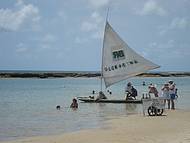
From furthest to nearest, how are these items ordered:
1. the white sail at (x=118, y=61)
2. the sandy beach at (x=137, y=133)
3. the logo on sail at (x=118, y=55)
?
the logo on sail at (x=118, y=55), the white sail at (x=118, y=61), the sandy beach at (x=137, y=133)

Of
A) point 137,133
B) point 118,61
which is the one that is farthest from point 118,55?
point 137,133

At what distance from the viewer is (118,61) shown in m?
30.8

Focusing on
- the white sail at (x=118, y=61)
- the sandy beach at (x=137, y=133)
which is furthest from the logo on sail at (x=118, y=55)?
the sandy beach at (x=137, y=133)

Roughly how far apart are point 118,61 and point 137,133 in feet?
53.2

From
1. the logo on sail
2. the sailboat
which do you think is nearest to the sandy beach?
the sailboat

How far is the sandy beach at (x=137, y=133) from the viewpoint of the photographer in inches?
523

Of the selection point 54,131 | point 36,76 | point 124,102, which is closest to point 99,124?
point 54,131

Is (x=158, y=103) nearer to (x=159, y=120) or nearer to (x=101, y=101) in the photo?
(x=159, y=120)

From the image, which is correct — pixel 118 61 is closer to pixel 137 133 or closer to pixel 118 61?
pixel 118 61

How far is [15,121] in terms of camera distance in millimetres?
21609

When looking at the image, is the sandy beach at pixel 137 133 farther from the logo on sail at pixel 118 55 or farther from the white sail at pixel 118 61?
the logo on sail at pixel 118 55

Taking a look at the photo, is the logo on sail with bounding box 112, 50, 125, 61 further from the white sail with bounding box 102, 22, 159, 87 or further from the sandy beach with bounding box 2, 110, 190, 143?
the sandy beach with bounding box 2, 110, 190, 143

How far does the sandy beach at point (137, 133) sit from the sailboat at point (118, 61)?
11455 millimetres

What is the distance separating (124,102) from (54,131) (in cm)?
1362
